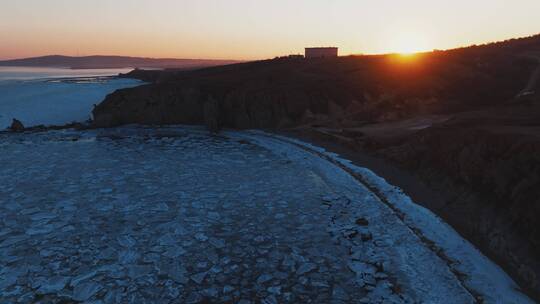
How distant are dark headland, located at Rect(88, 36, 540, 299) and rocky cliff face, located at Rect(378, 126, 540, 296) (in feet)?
0.11

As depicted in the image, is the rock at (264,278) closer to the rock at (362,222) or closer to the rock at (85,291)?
the rock at (85,291)

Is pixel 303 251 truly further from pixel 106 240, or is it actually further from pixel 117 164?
pixel 117 164

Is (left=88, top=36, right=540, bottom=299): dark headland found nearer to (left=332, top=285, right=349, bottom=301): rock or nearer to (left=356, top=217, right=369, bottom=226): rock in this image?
(left=356, top=217, right=369, bottom=226): rock

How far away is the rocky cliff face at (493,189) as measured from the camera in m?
9.27

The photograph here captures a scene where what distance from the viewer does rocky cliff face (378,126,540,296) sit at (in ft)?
30.4

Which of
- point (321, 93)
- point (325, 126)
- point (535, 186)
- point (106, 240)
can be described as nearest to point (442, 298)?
point (535, 186)

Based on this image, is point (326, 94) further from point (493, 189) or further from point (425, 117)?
point (493, 189)

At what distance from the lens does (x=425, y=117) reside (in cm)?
2675

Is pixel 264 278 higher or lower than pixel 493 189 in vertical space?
lower

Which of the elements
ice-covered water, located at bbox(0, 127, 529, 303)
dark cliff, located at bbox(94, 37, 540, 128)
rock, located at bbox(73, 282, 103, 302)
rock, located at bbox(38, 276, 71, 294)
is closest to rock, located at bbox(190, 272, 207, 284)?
ice-covered water, located at bbox(0, 127, 529, 303)

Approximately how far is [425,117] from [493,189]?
16.2 meters

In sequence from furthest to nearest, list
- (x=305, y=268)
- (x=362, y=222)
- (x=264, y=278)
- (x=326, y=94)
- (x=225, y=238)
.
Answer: (x=326, y=94), (x=362, y=222), (x=225, y=238), (x=305, y=268), (x=264, y=278)

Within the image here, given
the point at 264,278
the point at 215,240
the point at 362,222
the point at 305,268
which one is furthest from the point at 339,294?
the point at 215,240

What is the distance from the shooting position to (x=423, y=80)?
35500 millimetres
